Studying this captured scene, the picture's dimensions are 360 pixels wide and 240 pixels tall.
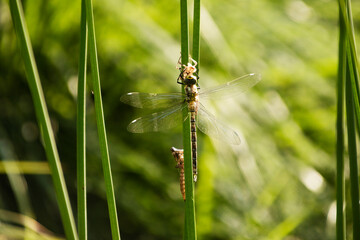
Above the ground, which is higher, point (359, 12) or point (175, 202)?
point (359, 12)

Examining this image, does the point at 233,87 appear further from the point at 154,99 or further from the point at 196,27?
the point at 196,27

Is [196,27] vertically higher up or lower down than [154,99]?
higher up

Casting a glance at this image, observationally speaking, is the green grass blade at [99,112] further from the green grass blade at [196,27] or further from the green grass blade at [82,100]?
the green grass blade at [196,27]

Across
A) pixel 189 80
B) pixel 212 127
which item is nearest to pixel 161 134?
pixel 212 127

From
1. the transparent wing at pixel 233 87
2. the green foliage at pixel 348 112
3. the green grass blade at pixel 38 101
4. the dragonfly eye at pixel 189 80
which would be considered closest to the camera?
the green grass blade at pixel 38 101

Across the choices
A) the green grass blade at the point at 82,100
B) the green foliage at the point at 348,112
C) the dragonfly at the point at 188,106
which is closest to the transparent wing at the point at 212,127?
the dragonfly at the point at 188,106

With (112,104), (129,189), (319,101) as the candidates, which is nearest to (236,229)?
(129,189)

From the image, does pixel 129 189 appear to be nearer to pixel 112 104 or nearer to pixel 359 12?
pixel 112 104
